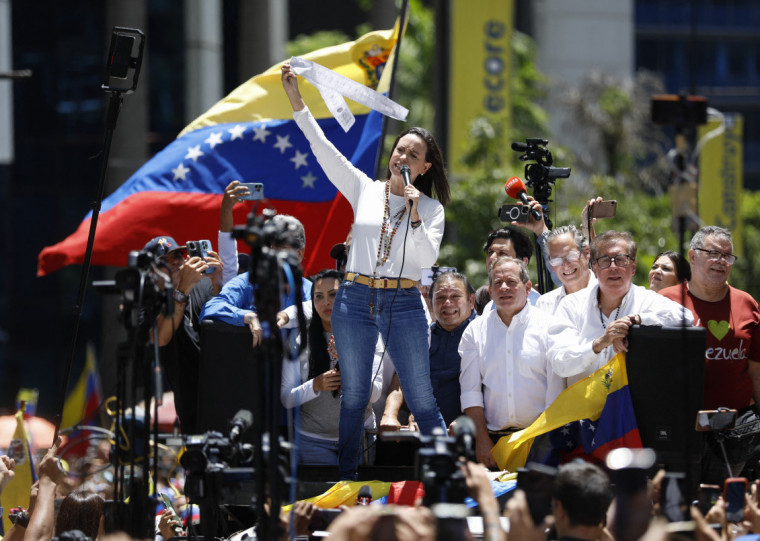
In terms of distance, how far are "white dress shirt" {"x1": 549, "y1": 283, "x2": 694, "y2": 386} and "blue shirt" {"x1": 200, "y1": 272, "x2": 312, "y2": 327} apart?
156 centimetres

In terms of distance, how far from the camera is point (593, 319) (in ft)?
20.9

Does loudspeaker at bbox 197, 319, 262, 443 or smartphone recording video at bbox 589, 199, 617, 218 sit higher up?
smartphone recording video at bbox 589, 199, 617, 218

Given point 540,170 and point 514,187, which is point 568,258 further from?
point 540,170

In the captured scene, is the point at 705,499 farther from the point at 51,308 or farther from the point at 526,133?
the point at 526,133

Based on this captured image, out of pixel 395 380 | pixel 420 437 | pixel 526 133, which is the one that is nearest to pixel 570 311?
pixel 395 380

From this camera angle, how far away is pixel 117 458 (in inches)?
204

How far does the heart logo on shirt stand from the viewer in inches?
262

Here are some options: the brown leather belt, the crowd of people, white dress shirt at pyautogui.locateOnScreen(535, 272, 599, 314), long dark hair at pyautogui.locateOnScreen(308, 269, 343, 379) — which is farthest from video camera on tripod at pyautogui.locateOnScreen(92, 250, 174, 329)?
white dress shirt at pyautogui.locateOnScreen(535, 272, 599, 314)

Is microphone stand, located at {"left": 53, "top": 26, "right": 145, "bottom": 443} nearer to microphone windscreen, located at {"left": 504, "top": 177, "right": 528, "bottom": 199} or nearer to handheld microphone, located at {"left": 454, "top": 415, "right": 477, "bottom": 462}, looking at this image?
microphone windscreen, located at {"left": 504, "top": 177, "right": 528, "bottom": 199}

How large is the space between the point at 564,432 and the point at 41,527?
275 centimetres

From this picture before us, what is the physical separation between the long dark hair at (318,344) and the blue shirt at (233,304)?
0.20 meters

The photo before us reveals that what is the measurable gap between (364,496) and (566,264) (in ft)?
7.48

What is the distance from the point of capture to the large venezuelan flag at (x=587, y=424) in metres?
6.05

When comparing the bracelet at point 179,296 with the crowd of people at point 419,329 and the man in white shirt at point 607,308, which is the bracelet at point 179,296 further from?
the man in white shirt at point 607,308
